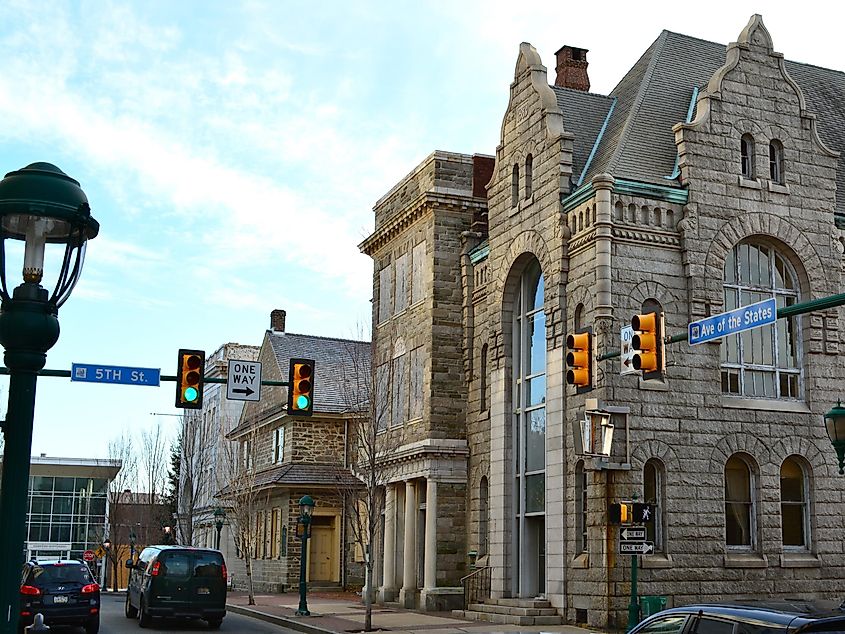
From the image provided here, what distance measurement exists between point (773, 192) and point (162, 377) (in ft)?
53.7

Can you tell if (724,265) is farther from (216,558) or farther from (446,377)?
(216,558)

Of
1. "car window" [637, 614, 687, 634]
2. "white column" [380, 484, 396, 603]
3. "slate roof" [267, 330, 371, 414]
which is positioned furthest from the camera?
"slate roof" [267, 330, 371, 414]

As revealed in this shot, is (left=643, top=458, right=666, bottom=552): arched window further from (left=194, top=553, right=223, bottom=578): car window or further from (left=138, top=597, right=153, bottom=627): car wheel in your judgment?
(left=138, top=597, right=153, bottom=627): car wheel

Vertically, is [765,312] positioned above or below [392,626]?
above

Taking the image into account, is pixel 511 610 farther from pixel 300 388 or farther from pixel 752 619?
pixel 752 619

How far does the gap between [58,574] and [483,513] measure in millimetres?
12952

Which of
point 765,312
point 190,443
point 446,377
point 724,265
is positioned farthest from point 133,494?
point 765,312

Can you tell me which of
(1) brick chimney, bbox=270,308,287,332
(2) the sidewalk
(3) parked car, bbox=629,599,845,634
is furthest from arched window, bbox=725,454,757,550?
(1) brick chimney, bbox=270,308,287,332

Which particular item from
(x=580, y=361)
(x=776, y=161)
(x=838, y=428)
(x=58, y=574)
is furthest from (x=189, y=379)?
(x=776, y=161)

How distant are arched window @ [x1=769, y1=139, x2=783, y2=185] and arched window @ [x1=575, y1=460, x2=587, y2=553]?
29.6ft

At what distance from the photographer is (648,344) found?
15531 millimetres

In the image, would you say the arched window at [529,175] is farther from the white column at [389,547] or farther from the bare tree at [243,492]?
the bare tree at [243,492]

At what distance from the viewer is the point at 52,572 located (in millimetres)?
23078

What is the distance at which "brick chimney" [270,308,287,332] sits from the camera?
57.5m
